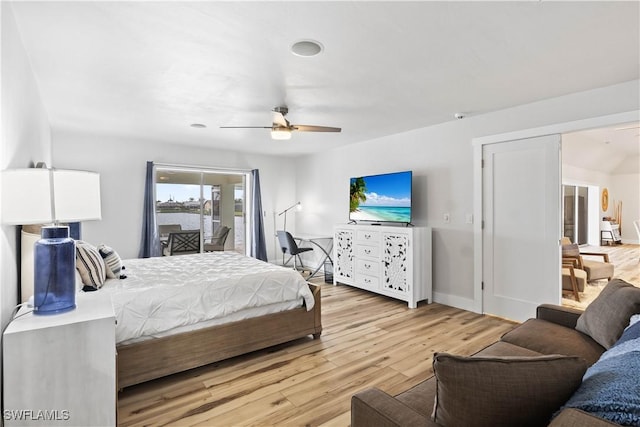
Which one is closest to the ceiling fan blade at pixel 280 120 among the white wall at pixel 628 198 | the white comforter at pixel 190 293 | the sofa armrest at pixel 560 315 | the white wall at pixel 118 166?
the white comforter at pixel 190 293

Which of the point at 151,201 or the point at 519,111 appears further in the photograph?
the point at 151,201

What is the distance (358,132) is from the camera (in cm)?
482

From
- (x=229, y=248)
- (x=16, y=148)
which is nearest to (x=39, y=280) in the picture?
(x=16, y=148)

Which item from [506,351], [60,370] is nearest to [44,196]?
[60,370]

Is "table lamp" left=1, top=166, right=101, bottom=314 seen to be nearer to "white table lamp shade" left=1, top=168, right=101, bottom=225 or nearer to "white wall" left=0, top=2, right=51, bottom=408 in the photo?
"white table lamp shade" left=1, top=168, right=101, bottom=225

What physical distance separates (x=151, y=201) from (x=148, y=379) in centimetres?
367

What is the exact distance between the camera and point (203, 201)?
6223 mm

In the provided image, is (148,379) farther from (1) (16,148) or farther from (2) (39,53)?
(2) (39,53)

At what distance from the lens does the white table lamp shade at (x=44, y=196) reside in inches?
62.9

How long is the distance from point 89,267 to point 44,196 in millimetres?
1111

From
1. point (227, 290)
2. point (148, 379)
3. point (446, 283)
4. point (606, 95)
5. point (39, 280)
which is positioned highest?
point (606, 95)

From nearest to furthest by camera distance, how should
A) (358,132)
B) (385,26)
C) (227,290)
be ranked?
1. (385,26)
2. (227,290)
3. (358,132)

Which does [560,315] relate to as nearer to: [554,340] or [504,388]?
[554,340]

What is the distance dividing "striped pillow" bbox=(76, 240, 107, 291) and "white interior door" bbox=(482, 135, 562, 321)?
4.00 m
